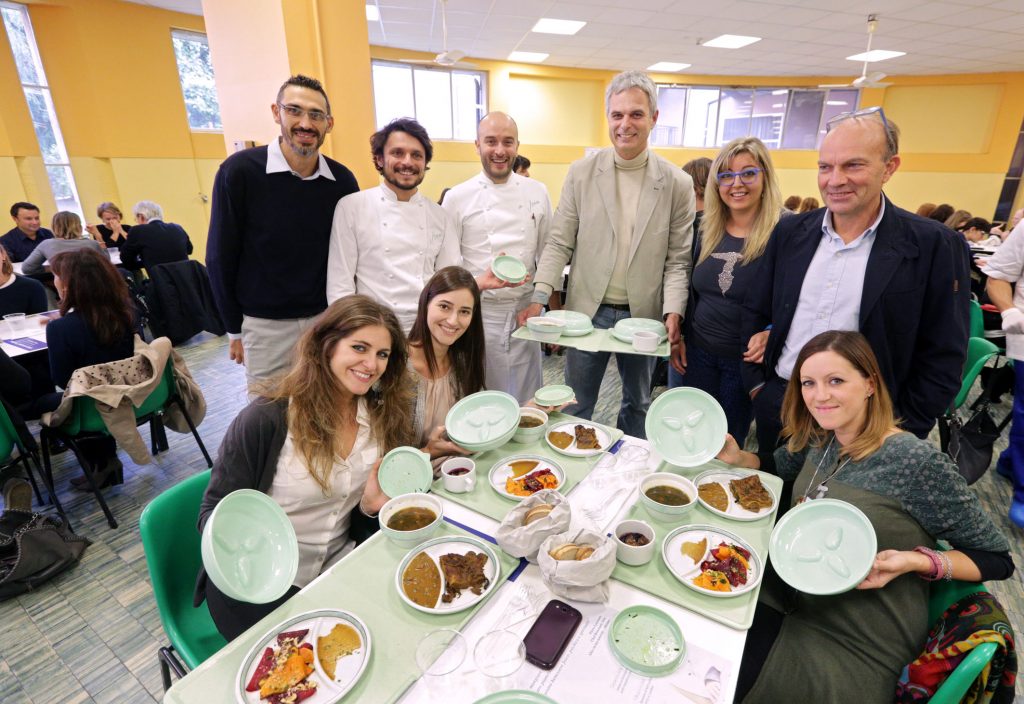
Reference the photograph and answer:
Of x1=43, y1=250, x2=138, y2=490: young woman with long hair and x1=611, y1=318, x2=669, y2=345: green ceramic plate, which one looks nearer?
x1=611, y1=318, x2=669, y2=345: green ceramic plate

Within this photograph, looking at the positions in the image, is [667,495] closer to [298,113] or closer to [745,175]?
[745,175]

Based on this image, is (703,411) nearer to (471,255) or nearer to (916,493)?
(916,493)

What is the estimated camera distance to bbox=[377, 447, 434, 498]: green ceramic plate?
1527 mm

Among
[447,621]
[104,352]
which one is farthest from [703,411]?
[104,352]

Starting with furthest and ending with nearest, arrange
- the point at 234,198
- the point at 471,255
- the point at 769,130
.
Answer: the point at 769,130
the point at 471,255
the point at 234,198

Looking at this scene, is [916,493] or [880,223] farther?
[880,223]

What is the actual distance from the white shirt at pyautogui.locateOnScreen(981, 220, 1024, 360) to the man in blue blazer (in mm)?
6445

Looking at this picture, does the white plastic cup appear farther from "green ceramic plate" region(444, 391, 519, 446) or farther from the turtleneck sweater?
the turtleneck sweater

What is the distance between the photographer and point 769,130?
11000mm

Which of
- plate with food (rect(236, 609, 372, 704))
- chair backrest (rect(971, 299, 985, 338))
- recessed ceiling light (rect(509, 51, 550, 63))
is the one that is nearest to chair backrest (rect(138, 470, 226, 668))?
plate with food (rect(236, 609, 372, 704))

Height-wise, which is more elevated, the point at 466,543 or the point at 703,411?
the point at 703,411

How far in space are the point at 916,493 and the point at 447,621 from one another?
1198 millimetres

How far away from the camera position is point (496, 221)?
104 inches

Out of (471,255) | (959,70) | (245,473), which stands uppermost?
(959,70)
